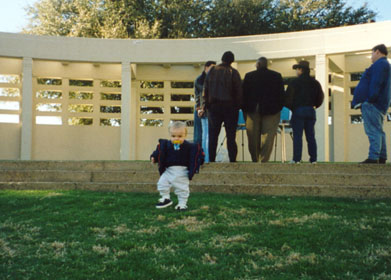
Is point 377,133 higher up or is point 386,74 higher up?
point 386,74

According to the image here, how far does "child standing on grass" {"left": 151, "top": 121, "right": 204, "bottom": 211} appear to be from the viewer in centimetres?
548

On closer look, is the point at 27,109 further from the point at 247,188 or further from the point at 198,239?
the point at 198,239

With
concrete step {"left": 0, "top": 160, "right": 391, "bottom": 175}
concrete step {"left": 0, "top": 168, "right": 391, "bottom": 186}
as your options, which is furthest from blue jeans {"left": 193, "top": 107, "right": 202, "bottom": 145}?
concrete step {"left": 0, "top": 168, "right": 391, "bottom": 186}

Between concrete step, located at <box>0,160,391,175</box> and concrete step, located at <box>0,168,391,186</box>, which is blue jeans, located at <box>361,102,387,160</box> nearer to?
concrete step, located at <box>0,160,391,175</box>

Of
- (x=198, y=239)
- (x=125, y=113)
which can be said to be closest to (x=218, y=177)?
(x=198, y=239)

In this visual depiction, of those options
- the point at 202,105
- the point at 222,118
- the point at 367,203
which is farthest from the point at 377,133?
the point at 202,105

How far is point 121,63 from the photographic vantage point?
14.2 m

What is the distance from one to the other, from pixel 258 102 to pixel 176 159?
8.64 feet

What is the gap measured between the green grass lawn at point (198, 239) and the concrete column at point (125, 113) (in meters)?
8.02

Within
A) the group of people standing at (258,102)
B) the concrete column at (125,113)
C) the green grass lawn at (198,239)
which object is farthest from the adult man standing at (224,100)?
the concrete column at (125,113)

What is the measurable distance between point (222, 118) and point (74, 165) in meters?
2.86

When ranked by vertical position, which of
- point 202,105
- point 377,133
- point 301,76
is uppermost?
point 301,76

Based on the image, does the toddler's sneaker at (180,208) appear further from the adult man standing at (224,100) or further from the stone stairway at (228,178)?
the adult man standing at (224,100)

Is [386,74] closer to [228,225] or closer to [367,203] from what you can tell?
[367,203]
